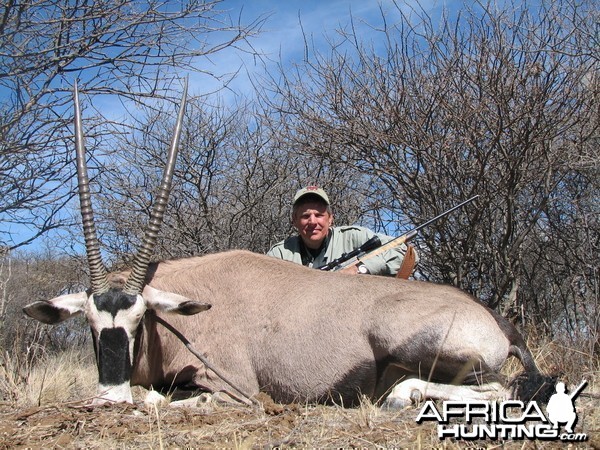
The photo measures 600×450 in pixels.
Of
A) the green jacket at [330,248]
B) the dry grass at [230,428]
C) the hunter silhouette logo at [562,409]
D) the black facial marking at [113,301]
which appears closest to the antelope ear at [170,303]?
the black facial marking at [113,301]

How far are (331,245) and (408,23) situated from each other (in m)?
2.24

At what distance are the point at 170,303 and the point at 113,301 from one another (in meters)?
0.37

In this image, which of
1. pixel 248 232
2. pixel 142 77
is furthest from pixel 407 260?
pixel 248 232

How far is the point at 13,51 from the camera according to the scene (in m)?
5.30

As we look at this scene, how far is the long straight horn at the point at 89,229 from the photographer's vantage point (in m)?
4.08

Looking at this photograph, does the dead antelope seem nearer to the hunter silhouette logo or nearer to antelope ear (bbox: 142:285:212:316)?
antelope ear (bbox: 142:285:212:316)

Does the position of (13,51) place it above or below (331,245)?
above

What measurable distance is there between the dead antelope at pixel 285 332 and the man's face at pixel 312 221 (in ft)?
4.61

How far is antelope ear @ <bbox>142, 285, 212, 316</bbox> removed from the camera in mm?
4145

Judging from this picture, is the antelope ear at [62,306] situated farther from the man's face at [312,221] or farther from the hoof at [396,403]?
the man's face at [312,221]

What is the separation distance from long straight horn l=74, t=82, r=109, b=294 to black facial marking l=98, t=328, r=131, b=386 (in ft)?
1.08

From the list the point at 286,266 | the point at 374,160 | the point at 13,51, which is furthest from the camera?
the point at 374,160

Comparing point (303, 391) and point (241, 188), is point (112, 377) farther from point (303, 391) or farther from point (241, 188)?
point (241, 188)

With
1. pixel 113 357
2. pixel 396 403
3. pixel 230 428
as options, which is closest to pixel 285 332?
pixel 396 403
